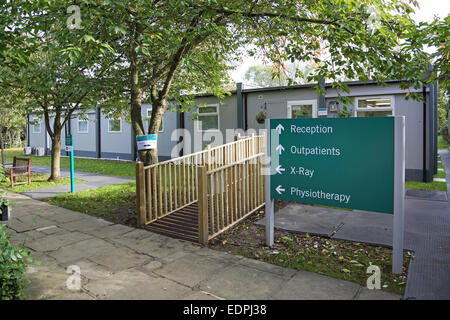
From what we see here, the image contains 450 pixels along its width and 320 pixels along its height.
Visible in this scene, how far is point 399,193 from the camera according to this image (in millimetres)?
3865

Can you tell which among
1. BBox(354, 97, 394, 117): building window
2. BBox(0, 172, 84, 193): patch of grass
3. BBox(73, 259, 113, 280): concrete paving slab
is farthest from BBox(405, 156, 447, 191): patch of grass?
BBox(0, 172, 84, 193): patch of grass

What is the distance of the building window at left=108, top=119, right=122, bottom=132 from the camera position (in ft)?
60.1

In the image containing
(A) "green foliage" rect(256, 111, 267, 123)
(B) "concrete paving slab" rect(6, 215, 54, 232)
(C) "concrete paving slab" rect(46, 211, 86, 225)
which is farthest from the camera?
(A) "green foliage" rect(256, 111, 267, 123)

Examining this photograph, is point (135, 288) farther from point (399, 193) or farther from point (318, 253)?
point (399, 193)

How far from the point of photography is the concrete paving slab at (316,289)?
11.0 feet

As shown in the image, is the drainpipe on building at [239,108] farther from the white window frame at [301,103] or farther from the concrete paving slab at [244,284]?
the concrete paving slab at [244,284]

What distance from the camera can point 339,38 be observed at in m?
5.43

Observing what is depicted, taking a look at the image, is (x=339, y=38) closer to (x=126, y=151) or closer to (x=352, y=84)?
(x=352, y=84)

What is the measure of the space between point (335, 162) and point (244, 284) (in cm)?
196

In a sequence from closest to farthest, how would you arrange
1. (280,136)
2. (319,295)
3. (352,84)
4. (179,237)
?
(319,295)
(280,136)
(179,237)
(352,84)

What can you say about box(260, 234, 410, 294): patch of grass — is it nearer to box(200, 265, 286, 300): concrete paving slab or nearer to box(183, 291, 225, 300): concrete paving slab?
box(200, 265, 286, 300): concrete paving slab
